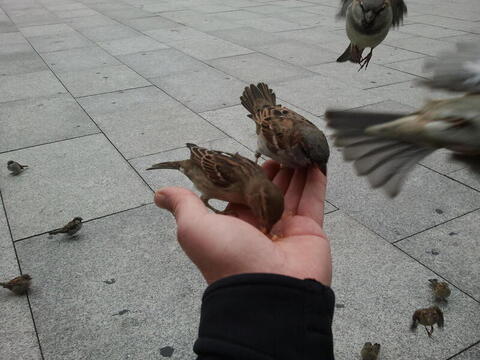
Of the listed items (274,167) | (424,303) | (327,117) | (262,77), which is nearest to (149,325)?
(274,167)

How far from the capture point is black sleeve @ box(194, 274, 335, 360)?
1.64m

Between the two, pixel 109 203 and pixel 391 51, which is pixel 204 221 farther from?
pixel 391 51

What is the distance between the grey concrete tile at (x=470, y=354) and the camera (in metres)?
3.15

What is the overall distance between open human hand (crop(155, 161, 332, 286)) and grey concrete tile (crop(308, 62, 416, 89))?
18.9 feet

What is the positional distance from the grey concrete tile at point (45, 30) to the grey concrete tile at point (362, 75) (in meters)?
6.68

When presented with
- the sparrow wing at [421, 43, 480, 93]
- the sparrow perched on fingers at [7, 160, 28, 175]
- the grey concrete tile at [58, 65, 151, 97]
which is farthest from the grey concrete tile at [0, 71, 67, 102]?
the sparrow wing at [421, 43, 480, 93]

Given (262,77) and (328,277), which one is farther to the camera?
(262,77)

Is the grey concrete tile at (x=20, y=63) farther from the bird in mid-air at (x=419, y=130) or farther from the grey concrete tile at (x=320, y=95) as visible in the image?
the bird in mid-air at (x=419, y=130)

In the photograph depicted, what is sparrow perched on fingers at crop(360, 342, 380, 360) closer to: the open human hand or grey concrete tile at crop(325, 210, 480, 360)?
grey concrete tile at crop(325, 210, 480, 360)

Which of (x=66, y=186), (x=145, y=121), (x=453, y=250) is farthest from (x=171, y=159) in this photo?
(x=453, y=250)

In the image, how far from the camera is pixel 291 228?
263 centimetres

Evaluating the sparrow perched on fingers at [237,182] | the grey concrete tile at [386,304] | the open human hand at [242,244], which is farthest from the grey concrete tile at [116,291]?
the open human hand at [242,244]

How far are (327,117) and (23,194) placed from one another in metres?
4.14

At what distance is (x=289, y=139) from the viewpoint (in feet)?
10.9
